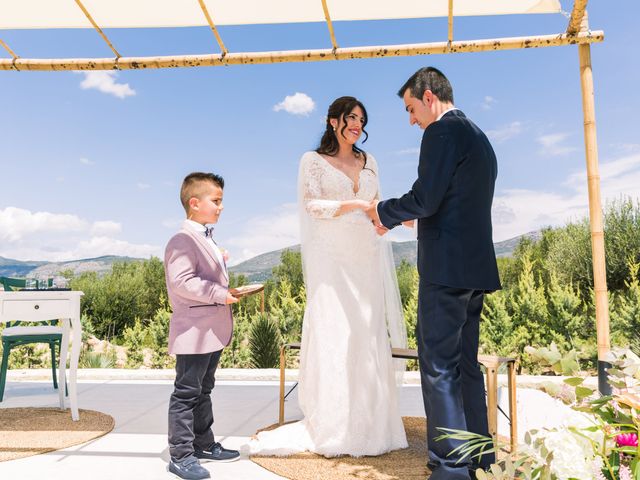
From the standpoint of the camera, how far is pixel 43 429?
12.9 ft

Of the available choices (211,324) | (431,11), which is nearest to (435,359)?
(211,324)

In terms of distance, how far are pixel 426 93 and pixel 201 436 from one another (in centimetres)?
224

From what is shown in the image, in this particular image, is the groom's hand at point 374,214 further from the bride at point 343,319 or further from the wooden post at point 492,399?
the wooden post at point 492,399

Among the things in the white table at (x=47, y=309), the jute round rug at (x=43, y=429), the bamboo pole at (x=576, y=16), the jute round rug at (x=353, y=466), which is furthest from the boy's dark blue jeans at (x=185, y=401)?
the bamboo pole at (x=576, y=16)

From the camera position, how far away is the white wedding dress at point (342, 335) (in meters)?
3.21

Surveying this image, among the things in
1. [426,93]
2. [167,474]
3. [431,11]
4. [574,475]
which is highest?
[431,11]

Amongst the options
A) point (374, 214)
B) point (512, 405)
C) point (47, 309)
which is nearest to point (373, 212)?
point (374, 214)

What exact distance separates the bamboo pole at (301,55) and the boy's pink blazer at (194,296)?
4.38ft

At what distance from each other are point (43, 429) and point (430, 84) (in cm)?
342

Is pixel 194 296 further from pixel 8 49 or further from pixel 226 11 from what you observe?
pixel 8 49

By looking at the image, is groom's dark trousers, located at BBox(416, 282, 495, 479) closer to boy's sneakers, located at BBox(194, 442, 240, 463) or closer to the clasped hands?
the clasped hands

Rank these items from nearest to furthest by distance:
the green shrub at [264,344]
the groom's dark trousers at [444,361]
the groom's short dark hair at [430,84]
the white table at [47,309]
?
the groom's dark trousers at [444,361]
the groom's short dark hair at [430,84]
the white table at [47,309]
the green shrub at [264,344]

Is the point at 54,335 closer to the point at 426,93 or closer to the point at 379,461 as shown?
the point at 379,461

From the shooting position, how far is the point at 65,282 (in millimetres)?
4434
